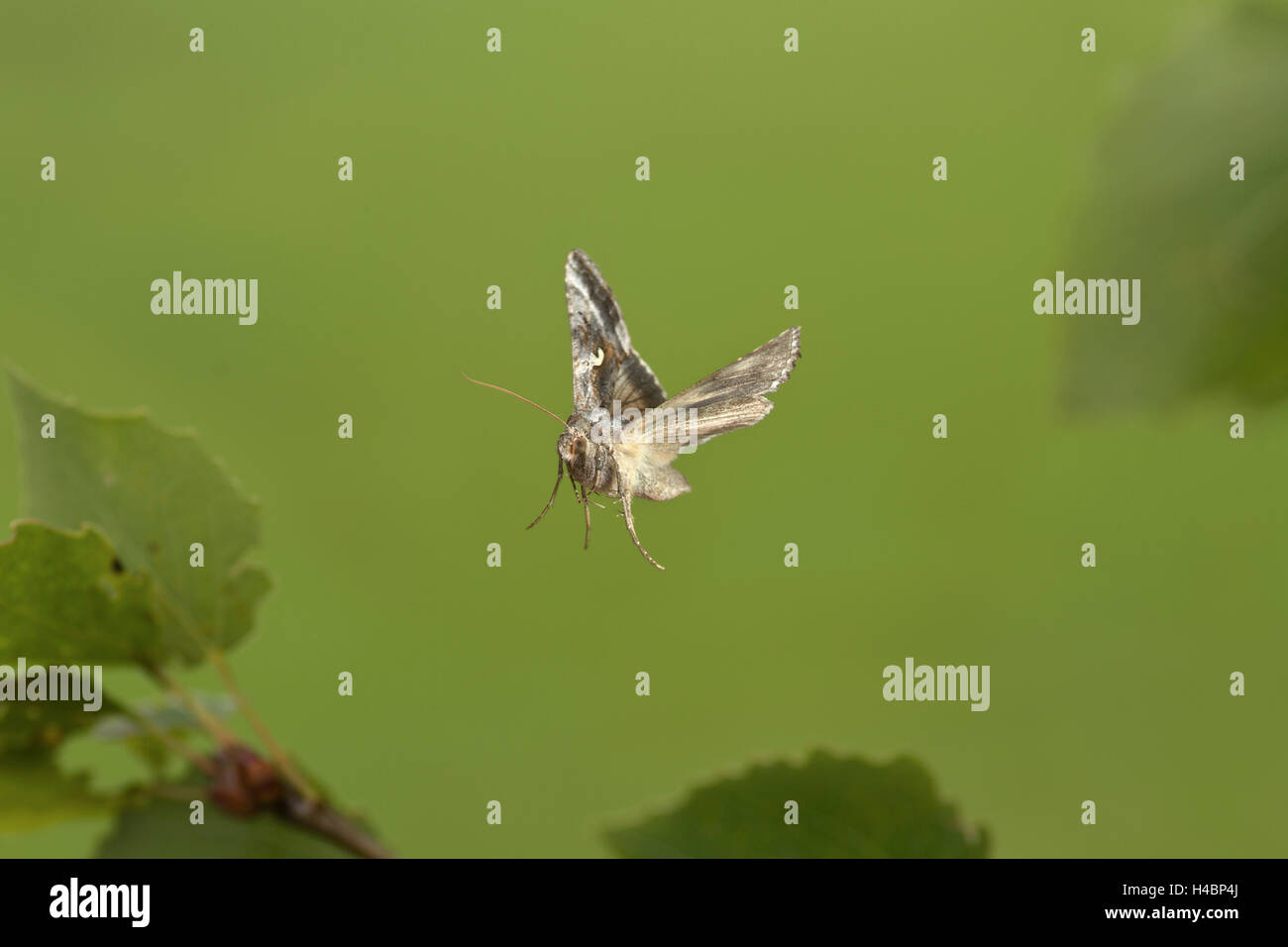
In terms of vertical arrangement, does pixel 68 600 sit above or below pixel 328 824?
above

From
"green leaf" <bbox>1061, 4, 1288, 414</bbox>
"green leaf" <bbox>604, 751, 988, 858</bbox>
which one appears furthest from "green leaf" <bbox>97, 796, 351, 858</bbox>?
"green leaf" <bbox>1061, 4, 1288, 414</bbox>

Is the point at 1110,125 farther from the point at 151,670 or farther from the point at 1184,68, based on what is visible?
the point at 151,670

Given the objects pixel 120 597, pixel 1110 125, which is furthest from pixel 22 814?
pixel 1110 125

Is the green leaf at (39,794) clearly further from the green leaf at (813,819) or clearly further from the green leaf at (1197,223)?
the green leaf at (1197,223)

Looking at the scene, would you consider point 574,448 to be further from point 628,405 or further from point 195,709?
point 195,709

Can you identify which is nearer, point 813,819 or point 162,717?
point 813,819

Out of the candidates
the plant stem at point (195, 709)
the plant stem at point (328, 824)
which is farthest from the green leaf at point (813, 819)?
the plant stem at point (195, 709)

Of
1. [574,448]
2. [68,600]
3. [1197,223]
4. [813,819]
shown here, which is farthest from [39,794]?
→ [1197,223]

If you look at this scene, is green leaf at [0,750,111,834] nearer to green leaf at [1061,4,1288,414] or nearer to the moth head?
the moth head
